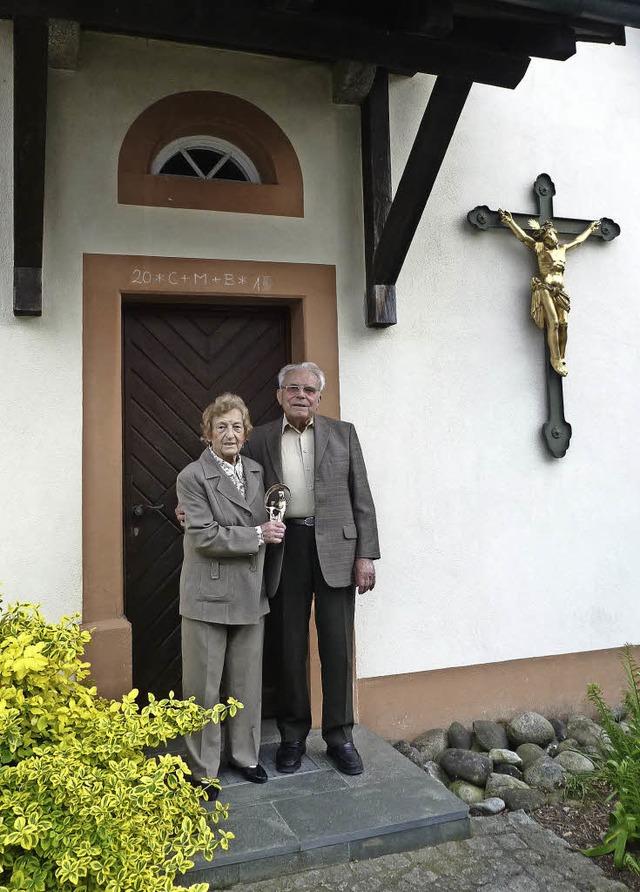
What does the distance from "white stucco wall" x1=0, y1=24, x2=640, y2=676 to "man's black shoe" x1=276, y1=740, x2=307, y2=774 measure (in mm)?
845

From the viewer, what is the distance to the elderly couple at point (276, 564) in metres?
3.62

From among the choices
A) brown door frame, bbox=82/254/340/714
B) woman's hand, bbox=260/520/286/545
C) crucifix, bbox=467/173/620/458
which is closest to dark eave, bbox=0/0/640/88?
brown door frame, bbox=82/254/340/714

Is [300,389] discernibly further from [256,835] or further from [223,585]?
[256,835]

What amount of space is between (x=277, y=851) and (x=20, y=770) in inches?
45.0

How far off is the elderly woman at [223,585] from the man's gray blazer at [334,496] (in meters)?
0.26

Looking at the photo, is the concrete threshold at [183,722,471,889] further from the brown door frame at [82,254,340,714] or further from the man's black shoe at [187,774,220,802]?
the brown door frame at [82,254,340,714]

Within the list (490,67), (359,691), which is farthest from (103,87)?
(359,691)

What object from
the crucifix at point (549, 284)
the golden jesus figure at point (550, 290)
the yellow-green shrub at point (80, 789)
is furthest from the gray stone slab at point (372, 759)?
the golden jesus figure at point (550, 290)

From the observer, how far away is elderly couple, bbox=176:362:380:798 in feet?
11.9

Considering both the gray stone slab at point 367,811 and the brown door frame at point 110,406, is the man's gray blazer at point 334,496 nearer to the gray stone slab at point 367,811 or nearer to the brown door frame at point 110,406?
the brown door frame at point 110,406

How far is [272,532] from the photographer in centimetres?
366

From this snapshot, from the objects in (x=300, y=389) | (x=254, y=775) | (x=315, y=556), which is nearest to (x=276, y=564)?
(x=315, y=556)

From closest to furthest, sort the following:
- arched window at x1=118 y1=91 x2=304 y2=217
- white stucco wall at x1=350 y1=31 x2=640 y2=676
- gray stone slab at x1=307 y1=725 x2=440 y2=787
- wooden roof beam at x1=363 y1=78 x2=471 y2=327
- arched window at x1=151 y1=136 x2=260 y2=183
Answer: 1. gray stone slab at x1=307 y1=725 x2=440 y2=787
2. wooden roof beam at x1=363 y1=78 x2=471 y2=327
3. arched window at x1=118 y1=91 x2=304 y2=217
4. arched window at x1=151 y1=136 x2=260 y2=183
5. white stucco wall at x1=350 y1=31 x2=640 y2=676

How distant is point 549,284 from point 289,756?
10.6ft
